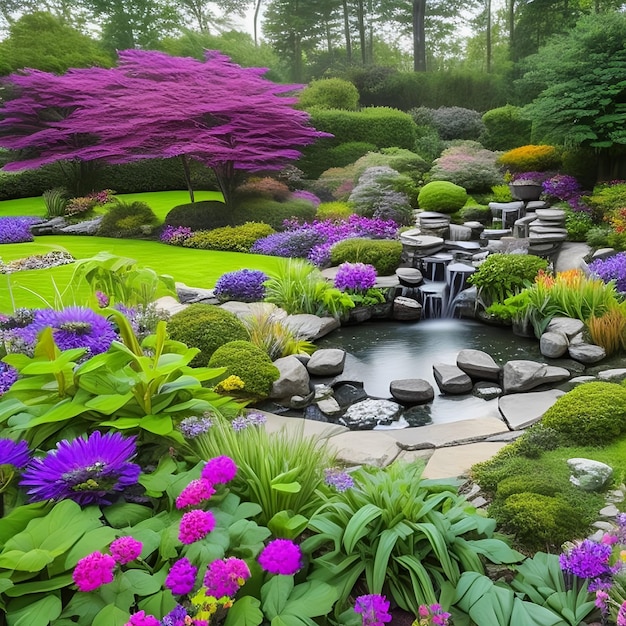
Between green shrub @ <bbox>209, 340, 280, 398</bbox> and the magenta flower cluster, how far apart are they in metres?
2.18

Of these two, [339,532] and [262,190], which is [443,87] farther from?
[339,532]

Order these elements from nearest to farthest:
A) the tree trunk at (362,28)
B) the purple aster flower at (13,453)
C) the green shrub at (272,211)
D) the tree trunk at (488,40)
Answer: the purple aster flower at (13,453), the green shrub at (272,211), the tree trunk at (362,28), the tree trunk at (488,40)

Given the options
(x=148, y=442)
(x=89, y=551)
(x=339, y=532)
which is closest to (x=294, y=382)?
(x=148, y=442)

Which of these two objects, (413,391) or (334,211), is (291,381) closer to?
(413,391)

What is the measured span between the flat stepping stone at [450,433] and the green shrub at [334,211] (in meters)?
6.43

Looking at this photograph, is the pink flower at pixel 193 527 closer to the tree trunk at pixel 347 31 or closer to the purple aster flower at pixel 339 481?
the purple aster flower at pixel 339 481

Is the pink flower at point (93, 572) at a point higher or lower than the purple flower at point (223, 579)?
higher

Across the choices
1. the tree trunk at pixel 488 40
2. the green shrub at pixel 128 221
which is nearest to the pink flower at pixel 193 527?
the green shrub at pixel 128 221

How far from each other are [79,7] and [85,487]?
11576 millimetres

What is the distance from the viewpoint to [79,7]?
1052 cm

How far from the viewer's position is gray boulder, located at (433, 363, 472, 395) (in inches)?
169

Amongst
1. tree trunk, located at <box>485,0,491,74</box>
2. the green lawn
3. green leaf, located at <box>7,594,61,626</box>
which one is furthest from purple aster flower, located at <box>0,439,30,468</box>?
tree trunk, located at <box>485,0,491,74</box>

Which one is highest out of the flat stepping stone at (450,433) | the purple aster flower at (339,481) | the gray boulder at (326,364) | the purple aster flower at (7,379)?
the purple aster flower at (7,379)

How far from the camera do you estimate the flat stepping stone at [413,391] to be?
4.16m
